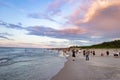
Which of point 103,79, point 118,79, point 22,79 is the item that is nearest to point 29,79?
point 22,79

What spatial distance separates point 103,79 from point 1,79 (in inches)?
375

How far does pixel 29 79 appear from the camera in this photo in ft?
59.6

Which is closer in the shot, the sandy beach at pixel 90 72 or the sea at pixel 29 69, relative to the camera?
the sandy beach at pixel 90 72

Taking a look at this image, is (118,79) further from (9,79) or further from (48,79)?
(9,79)

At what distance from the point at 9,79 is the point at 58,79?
483 centimetres

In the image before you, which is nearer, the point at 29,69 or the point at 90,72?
the point at 90,72

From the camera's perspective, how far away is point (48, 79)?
1780 cm

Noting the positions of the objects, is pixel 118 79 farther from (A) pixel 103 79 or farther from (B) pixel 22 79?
(B) pixel 22 79

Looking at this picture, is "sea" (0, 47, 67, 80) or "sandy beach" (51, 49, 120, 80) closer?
"sandy beach" (51, 49, 120, 80)

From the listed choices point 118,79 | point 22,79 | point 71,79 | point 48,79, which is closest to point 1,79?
point 22,79

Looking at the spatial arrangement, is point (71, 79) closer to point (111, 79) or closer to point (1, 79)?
point (111, 79)

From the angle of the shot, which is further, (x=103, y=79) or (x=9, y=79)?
(x=9, y=79)

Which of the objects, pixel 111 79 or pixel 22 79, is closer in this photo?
pixel 111 79

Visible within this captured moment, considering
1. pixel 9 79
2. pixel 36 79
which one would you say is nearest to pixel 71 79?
pixel 36 79
